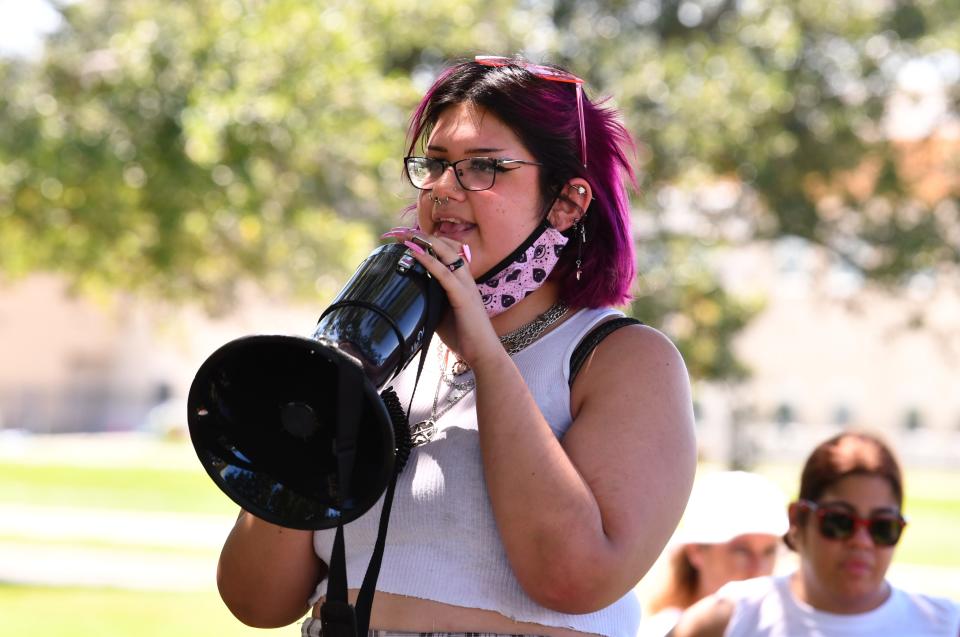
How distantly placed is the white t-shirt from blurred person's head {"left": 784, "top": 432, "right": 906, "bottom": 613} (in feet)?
0.10

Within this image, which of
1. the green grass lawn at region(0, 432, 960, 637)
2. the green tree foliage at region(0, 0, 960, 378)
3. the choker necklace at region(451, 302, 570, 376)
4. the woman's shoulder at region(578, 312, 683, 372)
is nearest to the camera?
the woman's shoulder at region(578, 312, 683, 372)

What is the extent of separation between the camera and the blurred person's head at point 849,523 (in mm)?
3447

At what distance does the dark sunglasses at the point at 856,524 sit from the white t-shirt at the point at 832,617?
157mm

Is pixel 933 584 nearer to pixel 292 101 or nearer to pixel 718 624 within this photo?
pixel 292 101

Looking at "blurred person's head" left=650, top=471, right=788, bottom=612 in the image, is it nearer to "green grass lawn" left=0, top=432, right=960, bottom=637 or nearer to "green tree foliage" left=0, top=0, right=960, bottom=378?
"green grass lawn" left=0, top=432, right=960, bottom=637

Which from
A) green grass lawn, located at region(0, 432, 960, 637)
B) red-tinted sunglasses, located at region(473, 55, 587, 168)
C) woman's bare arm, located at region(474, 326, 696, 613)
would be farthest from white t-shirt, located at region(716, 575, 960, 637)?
red-tinted sunglasses, located at region(473, 55, 587, 168)

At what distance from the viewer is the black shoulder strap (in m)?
2.11

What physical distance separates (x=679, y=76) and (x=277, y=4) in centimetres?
714

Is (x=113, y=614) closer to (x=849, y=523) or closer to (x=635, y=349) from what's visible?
(x=849, y=523)

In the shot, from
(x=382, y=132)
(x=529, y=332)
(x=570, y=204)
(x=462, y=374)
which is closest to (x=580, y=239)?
(x=570, y=204)

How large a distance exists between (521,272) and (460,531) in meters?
0.43

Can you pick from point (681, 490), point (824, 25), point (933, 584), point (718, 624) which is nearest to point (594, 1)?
point (824, 25)

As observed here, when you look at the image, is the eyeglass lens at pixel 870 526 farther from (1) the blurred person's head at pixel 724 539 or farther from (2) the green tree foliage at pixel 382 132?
(2) the green tree foliage at pixel 382 132

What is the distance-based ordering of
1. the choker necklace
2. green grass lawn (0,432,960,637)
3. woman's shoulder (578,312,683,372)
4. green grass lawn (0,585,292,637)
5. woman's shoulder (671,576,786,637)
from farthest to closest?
green grass lawn (0,432,960,637), green grass lawn (0,585,292,637), woman's shoulder (671,576,786,637), the choker necklace, woman's shoulder (578,312,683,372)
